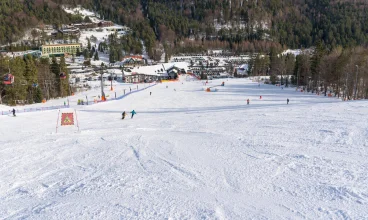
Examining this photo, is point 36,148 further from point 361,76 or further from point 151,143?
point 361,76

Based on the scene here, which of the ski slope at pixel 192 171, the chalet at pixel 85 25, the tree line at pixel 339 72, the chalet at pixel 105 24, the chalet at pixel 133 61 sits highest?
the chalet at pixel 105 24

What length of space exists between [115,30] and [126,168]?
148513mm

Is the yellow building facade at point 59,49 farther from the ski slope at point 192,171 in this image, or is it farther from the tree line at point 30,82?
the ski slope at point 192,171

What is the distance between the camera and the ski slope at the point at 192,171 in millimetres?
7449

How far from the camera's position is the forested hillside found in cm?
13538

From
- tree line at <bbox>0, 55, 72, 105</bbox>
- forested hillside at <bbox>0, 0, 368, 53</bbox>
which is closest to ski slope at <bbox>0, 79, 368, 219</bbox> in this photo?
tree line at <bbox>0, 55, 72, 105</bbox>

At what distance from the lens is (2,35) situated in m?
124

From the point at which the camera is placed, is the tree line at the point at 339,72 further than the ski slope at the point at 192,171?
Yes

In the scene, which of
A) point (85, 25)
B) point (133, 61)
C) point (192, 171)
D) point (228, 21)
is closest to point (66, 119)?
point (192, 171)

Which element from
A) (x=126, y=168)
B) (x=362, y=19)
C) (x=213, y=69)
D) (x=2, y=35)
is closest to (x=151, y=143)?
(x=126, y=168)

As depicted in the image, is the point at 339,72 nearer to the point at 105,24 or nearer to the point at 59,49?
the point at 59,49

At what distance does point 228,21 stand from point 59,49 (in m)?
104

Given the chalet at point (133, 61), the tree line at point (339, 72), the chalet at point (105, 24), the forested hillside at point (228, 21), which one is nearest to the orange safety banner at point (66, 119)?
the tree line at point (339, 72)

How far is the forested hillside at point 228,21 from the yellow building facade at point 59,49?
97.2 ft
